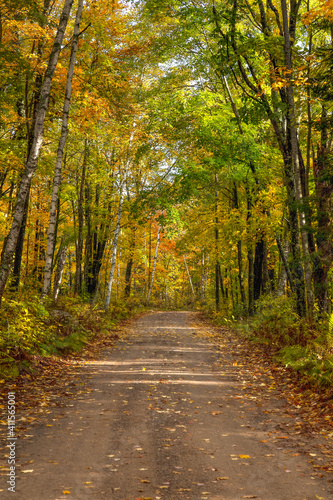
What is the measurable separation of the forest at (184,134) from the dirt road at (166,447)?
6.45 feet

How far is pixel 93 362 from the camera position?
997 centimetres

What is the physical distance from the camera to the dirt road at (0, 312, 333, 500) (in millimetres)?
3684

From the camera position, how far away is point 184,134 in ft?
57.4

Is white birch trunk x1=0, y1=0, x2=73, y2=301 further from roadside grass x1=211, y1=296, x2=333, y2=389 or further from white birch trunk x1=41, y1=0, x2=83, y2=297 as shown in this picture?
roadside grass x1=211, y1=296, x2=333, y2=389

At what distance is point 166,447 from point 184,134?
590 inches

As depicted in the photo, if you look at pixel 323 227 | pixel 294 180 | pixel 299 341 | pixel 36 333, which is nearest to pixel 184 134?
Answer: pixel 294 180

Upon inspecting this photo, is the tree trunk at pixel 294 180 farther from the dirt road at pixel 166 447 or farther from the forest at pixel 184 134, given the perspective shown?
the dirt road at pixel 166 447

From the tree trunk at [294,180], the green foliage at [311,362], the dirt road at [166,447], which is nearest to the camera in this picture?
the dirt road at [166,447]

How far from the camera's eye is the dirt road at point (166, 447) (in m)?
3.68

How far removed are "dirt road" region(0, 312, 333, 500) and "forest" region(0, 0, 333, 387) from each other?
1966mm

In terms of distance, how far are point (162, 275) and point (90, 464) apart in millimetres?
39002

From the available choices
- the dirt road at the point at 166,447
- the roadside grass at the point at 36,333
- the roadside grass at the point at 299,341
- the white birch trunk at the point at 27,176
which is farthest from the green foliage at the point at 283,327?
the white birch trunk at the point at 27,176

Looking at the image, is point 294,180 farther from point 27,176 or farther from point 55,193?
point 27,176

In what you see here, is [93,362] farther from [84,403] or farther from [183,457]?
[183,457]
